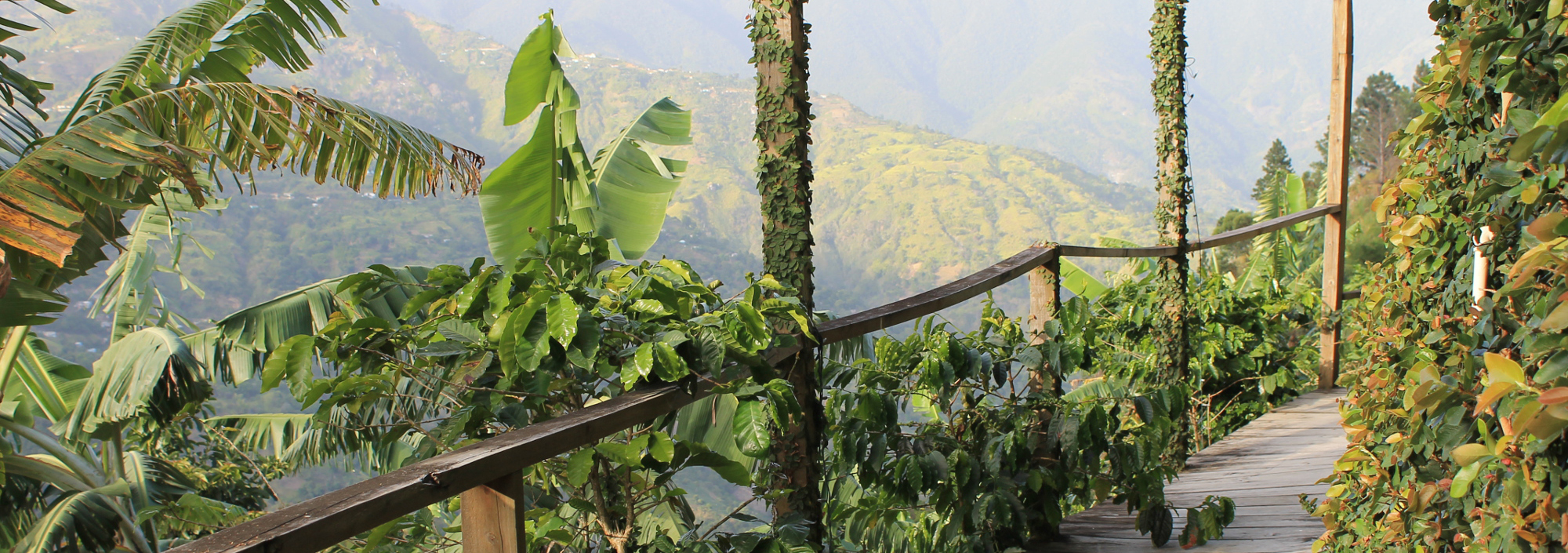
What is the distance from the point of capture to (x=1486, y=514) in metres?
1.16

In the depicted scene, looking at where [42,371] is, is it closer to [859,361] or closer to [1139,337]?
[859,361]

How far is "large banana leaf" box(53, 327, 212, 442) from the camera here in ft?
13.3

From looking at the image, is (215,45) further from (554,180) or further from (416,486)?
(416,486)

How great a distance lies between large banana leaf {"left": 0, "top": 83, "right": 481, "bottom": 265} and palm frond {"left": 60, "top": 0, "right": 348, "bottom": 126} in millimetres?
263

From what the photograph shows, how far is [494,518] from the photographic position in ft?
3.44

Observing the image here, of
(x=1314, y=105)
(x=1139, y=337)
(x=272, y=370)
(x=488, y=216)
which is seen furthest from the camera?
(x=1314, y=105)

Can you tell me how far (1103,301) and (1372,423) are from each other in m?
3.10

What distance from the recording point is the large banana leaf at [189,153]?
6.95 feet

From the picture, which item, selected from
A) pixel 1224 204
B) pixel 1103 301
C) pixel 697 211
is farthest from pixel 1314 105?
pixel 1103 301

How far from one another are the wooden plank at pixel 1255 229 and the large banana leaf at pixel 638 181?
2.23 metres

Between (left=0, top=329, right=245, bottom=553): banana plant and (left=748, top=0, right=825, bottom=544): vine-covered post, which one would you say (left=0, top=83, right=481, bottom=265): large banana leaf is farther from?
(left=748, top=0, right=825, bottom=544): vine-covered post

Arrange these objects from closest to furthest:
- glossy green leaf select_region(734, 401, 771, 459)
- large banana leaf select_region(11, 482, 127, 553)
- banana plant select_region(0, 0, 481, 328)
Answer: glossy green leaf select_region(734, 401, 771, 459) → banana plant select_region(0, 0, 481, 328) → large banana leaf select_region(11, 482, 127, 553)

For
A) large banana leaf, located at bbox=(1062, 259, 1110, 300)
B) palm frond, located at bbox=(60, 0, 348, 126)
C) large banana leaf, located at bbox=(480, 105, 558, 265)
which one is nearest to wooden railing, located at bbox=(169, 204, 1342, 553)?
large banana leaf, located at bbox=(480, 105, 558, 265)

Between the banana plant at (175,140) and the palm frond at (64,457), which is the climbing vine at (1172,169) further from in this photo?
the palm frond at (64,457)
